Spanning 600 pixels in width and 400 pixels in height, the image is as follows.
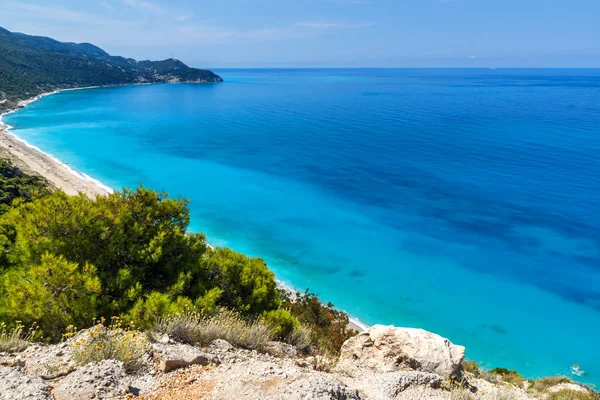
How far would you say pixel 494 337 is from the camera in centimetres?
1869

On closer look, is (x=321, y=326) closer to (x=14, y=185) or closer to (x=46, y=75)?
(x=14, y=185)

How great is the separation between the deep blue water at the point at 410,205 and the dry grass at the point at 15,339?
52.0 feet

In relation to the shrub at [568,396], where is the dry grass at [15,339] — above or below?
above

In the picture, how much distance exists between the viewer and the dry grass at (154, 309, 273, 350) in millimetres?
7223

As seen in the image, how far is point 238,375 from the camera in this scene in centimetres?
590

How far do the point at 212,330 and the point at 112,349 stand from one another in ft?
6.58

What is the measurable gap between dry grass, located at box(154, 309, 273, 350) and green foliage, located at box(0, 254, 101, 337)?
1.46 m

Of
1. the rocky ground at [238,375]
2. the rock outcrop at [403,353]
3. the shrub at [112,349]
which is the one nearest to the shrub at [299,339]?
the rocky ground at [238,375]

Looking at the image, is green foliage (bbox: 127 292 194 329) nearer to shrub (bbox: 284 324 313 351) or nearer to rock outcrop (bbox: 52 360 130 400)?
rock outcrop (bbox: 52 360 130 400)

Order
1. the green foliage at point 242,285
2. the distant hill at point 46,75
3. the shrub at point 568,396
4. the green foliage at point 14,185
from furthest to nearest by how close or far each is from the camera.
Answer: the distant hill at point 46,75, the green foliage at point 14,185, the green foliage at point 242,285, the shrub at point 568,396

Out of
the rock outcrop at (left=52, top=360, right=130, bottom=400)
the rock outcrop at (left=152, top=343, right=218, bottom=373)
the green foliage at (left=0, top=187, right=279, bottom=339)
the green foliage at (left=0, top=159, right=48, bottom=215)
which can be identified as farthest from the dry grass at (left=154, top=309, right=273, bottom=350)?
the green foliage at (left=0, top=159, right=48, bottom=215)

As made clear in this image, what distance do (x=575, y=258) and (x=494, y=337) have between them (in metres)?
11.9

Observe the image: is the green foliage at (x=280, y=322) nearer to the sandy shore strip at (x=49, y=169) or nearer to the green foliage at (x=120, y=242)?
the green foliage at (x=120, y=242)

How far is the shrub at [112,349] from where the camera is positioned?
5.66 meters
